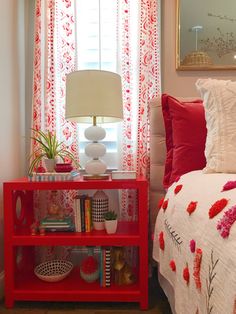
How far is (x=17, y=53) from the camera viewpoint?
1.89 metres

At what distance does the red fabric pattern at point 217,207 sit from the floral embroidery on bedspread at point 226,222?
0.05 meters

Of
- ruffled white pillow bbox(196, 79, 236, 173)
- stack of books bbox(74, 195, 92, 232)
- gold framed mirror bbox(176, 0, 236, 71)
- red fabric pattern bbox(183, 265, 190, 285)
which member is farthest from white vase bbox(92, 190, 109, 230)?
gold framed mirror bbox(176, 0, 236, 71)

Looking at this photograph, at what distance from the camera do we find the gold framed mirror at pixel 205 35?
1.96m

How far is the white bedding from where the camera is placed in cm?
65

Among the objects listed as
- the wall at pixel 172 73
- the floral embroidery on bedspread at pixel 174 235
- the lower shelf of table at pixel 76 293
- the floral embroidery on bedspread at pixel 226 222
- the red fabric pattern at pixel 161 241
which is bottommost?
the lower shelf of table at pixel 76 293

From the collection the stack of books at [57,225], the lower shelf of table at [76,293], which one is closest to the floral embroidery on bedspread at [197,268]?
the lower shelf of table at [76,293]

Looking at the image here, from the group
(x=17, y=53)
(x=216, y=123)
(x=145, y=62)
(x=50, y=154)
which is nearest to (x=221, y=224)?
(x=216, y=123)

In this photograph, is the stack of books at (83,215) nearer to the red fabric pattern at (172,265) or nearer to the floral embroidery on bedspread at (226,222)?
the red fabric pattern at (172,265)

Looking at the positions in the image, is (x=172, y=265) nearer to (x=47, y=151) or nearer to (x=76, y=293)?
(x=76, y=293)

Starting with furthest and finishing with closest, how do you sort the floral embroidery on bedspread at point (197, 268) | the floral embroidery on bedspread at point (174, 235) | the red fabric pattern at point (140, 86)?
the red fabric pattern at point (140, 86) → the floral embroidery on bedspread at point (174, 235) → the floral embroidery on bedspread at point (197, 268)

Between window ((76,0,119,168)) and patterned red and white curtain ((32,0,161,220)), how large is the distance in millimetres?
56

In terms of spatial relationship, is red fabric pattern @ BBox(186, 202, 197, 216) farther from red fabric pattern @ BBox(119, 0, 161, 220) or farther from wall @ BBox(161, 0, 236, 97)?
wall @ BBox(161, 0, 236, 97)

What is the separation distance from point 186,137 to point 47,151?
2.51 feet

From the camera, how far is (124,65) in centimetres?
188
